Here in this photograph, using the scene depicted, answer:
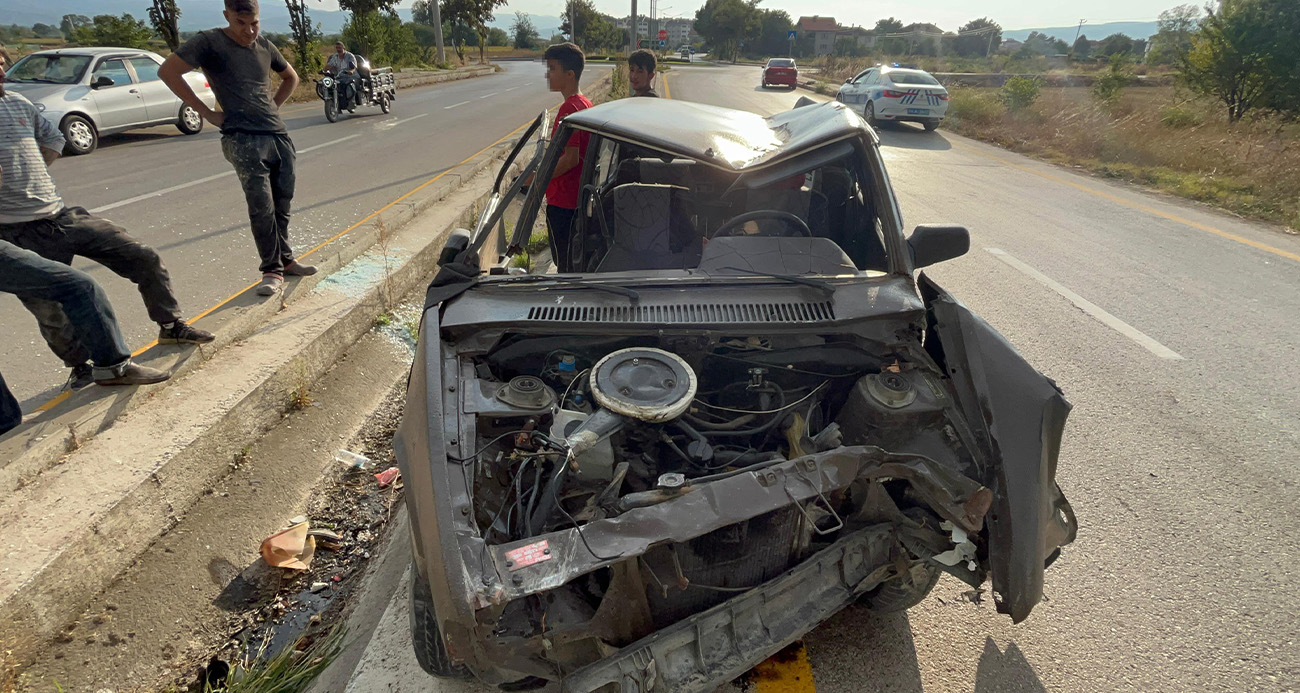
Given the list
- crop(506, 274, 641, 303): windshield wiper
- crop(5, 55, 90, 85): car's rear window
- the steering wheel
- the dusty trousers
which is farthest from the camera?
crop(5, 55, 90, 85): car's rear window

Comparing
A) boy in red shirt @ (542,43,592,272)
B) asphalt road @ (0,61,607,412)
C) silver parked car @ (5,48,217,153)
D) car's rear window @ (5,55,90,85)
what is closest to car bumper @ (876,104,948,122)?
asphalt road @ (0,61,607,412)

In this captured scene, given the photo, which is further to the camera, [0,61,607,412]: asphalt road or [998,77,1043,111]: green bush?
[998,77,1043,111]: green bush

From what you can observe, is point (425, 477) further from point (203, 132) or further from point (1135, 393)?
point (203, 132)

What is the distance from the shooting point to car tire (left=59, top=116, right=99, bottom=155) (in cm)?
973

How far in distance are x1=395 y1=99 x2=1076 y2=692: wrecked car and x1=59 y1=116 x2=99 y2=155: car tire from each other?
10.7m

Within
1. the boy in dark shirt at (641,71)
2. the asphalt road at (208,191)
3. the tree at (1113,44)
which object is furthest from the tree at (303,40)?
the tree at (1113,44)

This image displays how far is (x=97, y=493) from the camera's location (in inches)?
98.1

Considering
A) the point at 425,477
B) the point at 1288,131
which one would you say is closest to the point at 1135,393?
the point at 425,477

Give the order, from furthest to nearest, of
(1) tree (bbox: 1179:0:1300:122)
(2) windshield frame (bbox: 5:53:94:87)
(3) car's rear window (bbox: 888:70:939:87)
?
(3) car's rear window (bbox: 888:70:939:87), (1) tree (bbox: 1179:0:1300:122), (2) windshield frame (bbox: 5:53:94:87)

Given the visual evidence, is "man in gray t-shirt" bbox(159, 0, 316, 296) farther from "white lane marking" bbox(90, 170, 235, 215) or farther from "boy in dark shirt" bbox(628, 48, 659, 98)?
"white lane marking" bbox(90, 170, 235, 215)

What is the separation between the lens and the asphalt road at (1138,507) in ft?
7.22

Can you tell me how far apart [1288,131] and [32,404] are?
62.7 ft

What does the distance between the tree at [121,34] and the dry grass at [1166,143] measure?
25.1 metres

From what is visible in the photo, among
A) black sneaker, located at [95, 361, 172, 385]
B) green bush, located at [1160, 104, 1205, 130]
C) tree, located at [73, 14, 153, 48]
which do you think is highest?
tree, located at [73, 14, 153, 48]
